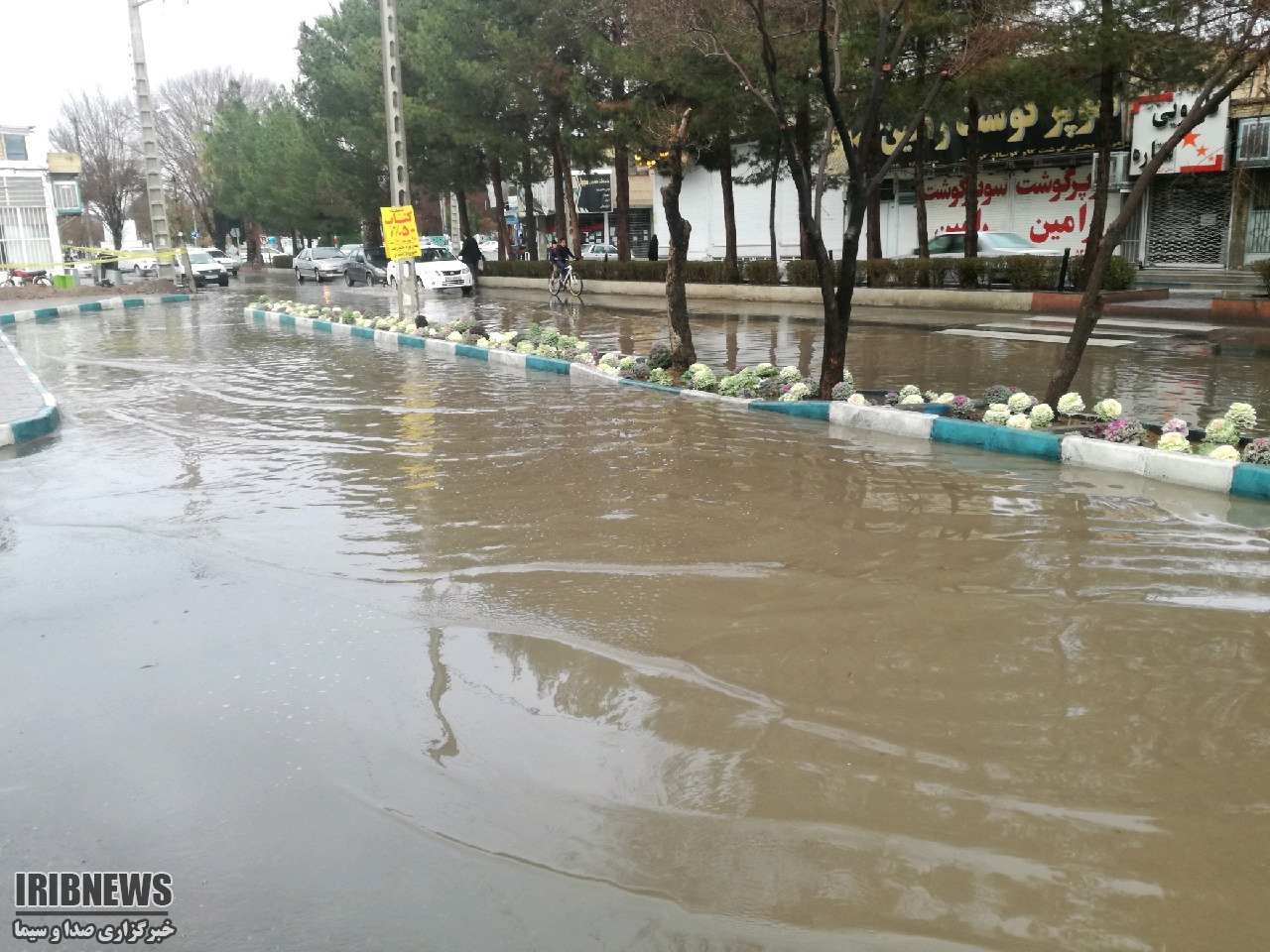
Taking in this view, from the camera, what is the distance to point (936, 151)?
107 ft

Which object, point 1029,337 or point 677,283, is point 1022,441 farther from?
point 1029,337

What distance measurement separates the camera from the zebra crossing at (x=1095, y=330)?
55.1 feet

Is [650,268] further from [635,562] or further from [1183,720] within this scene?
[1183,720]

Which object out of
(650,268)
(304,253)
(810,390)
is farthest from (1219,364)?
(304,253)

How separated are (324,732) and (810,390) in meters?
7.84

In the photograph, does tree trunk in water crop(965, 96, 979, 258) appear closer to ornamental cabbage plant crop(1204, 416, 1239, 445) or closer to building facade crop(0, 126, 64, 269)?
ornamental cabbage plant crop(1204, 416, 1239, 445)

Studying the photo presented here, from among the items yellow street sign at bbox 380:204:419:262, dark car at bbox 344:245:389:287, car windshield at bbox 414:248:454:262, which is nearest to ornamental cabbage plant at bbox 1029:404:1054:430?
yellow street sign at bbox 380:204:419:262

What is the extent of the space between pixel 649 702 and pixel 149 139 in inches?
1317

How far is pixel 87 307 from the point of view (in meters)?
30.8

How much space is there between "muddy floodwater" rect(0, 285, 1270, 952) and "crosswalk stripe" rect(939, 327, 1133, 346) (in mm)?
8487

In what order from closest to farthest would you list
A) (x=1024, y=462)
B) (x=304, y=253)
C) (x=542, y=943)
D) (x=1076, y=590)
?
(x=542, y=943), (x=1076, y=590), (x=1024, y=462), (x=304, y=253)

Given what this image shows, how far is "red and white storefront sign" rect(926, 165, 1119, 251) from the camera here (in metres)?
31.5

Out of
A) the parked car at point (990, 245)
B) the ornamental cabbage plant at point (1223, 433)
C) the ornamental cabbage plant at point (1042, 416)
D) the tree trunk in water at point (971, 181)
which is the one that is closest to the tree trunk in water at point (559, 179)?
the parked car at point (990, 245)

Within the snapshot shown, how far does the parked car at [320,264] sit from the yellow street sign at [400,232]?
25.8m
